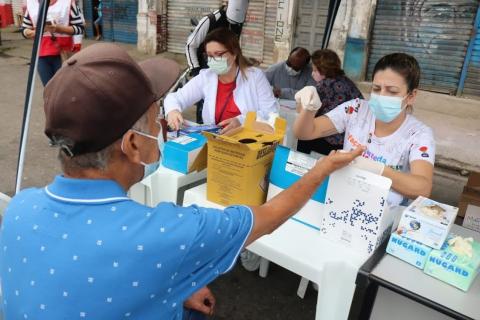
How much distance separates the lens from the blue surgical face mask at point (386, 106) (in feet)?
6.11

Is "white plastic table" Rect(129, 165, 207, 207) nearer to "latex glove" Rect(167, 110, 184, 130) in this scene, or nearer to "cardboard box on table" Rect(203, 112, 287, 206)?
"cardboard box on table" Rect(203, 112, 287, 206)

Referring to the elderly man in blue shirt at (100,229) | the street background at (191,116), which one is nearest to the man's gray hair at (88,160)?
the elderly man in blue shirt at (100,229)

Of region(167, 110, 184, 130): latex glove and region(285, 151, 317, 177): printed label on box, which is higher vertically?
region(285, 151, 317, 177): printed label on box

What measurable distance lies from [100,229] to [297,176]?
3.07 ft

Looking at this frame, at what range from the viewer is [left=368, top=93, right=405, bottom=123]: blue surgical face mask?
186cm

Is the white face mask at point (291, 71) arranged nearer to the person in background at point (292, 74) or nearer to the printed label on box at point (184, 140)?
the person in background at point (292, 74)

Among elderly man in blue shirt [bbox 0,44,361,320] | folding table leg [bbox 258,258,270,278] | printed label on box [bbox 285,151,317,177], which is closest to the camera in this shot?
elderly man in blue shirt [bbox 0,44,361,320]

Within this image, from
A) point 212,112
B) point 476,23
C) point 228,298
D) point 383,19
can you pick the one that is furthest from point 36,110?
point 476,23

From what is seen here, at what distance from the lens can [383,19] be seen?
7.71 m

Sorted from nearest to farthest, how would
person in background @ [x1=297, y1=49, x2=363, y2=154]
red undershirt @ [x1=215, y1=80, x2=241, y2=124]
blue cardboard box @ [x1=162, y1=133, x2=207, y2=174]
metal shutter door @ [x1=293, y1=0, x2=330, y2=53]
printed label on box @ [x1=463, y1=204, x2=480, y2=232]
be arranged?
blue cardboard box @ [x1=162, y1=133, x2=207, y2=174], printed label on box @ [x1=463, y1=204, x2=480, y2=232], red undershirt @ [x1=215, y1=80, x2=241, y2=124], person in background @ [x1=297, y1=49, x2=363, y2=154], metal shutter door @ [x1=293, y1=0, x2=330, y2=53]

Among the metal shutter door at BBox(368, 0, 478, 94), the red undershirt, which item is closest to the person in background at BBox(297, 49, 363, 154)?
the red undershirt

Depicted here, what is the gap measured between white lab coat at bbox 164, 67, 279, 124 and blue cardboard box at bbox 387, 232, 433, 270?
1583 mm

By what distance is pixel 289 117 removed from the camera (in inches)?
136

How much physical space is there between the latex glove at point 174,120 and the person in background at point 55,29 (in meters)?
2.25
